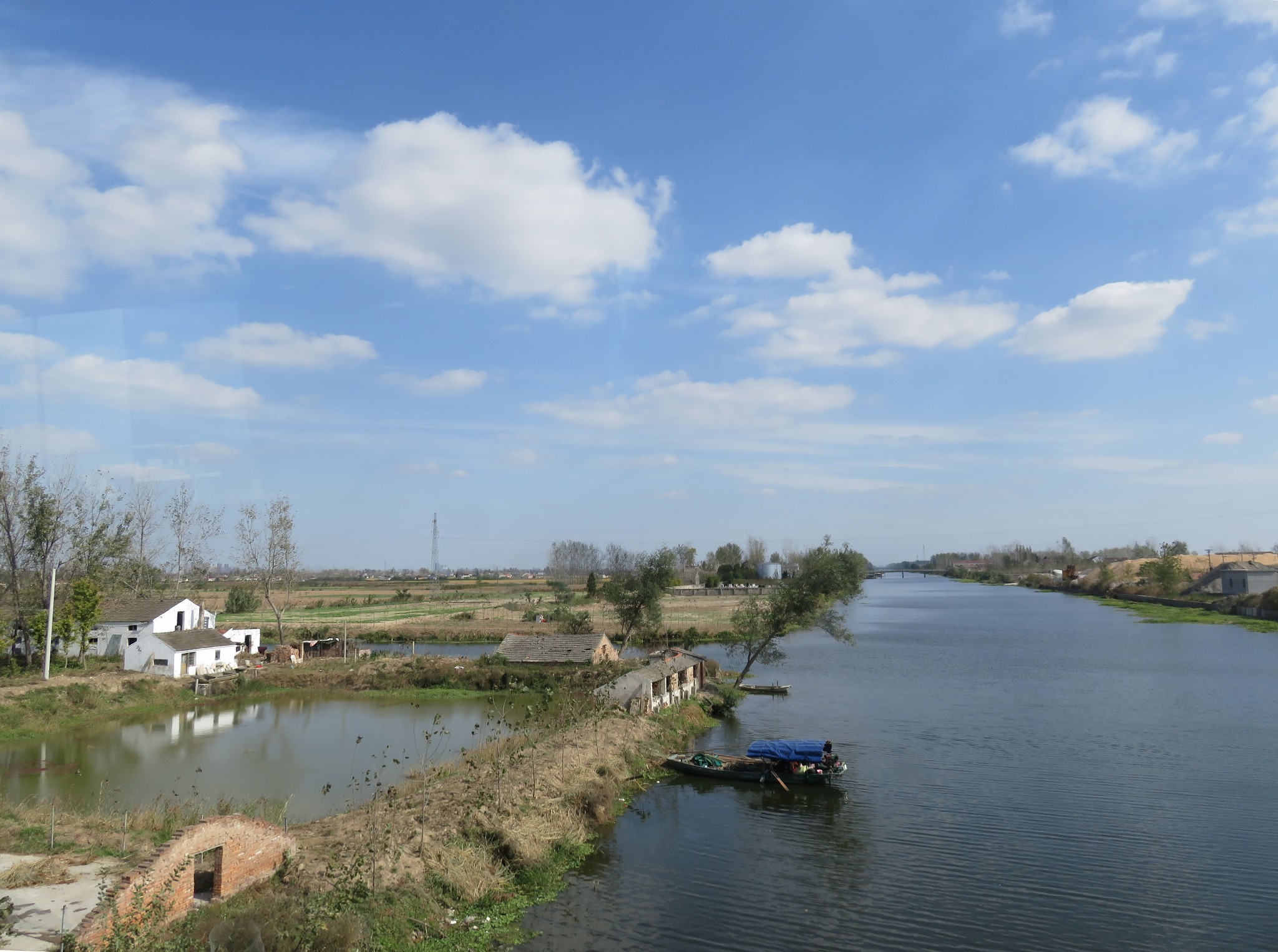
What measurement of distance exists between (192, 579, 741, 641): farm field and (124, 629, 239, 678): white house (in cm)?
1861

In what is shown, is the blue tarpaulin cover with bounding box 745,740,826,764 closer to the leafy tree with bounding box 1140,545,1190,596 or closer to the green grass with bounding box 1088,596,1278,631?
the green grass with bounding box 1088,596,1278,631

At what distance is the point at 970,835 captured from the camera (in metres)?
20.9

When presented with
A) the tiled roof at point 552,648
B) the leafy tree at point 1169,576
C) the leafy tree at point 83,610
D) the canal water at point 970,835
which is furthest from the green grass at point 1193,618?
the leafy tree at point 83,610

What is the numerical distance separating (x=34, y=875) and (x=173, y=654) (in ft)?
114

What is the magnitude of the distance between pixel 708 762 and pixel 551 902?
12.3 metres

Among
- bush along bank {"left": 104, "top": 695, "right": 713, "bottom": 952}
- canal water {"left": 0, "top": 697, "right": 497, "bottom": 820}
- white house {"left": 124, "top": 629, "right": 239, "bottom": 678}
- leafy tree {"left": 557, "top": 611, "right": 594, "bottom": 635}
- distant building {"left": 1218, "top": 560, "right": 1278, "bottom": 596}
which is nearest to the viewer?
bush along bank {"left": 104, "top": 695, "right": 713, "bottom": 952}

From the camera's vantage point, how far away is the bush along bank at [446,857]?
12445mm

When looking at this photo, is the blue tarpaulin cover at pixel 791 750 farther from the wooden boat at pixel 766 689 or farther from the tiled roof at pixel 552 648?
the tiled roof at pixel 552 648

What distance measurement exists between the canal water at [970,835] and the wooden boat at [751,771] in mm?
418

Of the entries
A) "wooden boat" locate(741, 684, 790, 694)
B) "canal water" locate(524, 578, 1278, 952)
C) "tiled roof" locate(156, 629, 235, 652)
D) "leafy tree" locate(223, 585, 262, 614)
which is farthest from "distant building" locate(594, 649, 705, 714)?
"leafy tree" locate(223, 585, 262, 614)

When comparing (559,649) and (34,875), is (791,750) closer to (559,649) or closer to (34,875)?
(34,875)

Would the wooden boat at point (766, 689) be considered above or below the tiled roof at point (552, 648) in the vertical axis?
below

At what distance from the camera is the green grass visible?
256 ft

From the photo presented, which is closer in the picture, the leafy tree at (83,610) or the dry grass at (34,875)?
the dry grass at (34,875)
